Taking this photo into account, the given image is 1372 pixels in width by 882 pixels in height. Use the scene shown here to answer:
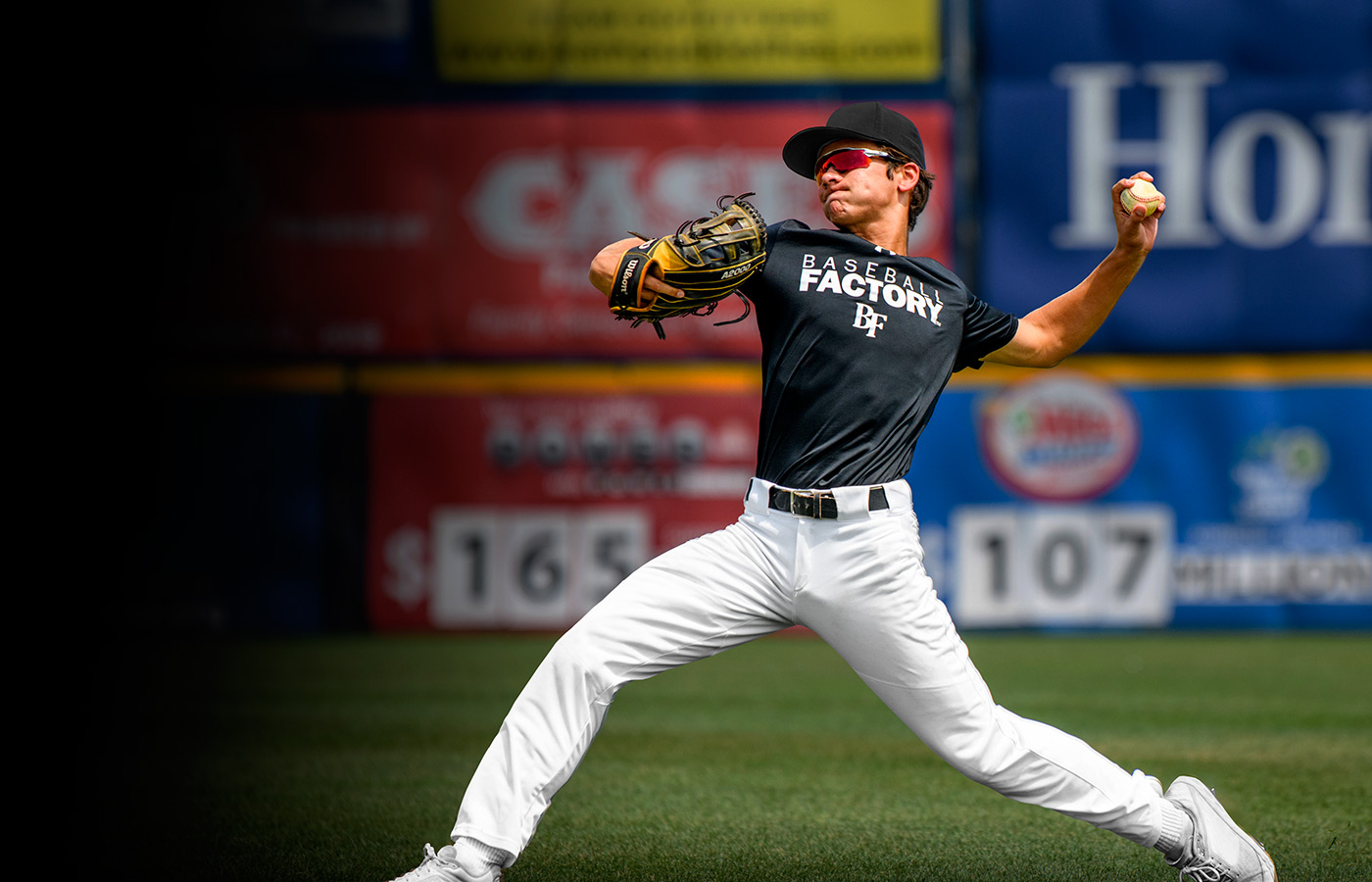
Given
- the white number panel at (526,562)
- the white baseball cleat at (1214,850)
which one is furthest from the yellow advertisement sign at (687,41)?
the white baseball cleat at (1214,850)

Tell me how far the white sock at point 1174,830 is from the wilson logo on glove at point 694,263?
1530 mm

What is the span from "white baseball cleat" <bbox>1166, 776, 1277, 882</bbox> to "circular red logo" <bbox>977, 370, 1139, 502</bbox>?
7.17 m

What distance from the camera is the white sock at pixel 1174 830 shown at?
3.52 m

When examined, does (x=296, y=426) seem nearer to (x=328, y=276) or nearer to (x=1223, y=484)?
(x=328, y=276)

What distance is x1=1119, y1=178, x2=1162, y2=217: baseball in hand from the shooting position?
3664 millimetres

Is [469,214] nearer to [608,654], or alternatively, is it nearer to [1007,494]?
[1007,494]

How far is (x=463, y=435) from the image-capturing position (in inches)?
431

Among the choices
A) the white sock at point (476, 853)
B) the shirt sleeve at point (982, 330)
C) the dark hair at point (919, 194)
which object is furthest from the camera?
the dark hair at point (919, 194)

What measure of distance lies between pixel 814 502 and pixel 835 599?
23 centimetres

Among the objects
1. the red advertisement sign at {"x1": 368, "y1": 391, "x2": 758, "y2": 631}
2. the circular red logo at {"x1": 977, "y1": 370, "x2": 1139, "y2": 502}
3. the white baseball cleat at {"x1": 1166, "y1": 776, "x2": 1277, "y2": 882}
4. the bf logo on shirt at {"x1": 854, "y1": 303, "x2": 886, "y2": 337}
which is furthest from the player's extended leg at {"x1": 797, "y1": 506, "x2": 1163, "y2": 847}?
the circular red logo at {"x1": 977, "y1": 370, "x2": 1139, "y2": 502}

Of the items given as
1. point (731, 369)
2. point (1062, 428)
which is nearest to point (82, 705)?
point (731, 369)

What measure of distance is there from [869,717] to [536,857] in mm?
3106

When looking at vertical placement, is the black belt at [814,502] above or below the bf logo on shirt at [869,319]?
below

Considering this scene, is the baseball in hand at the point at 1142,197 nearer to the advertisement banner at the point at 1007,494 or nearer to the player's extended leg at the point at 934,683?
the player's extended leg at the point at 934,683
